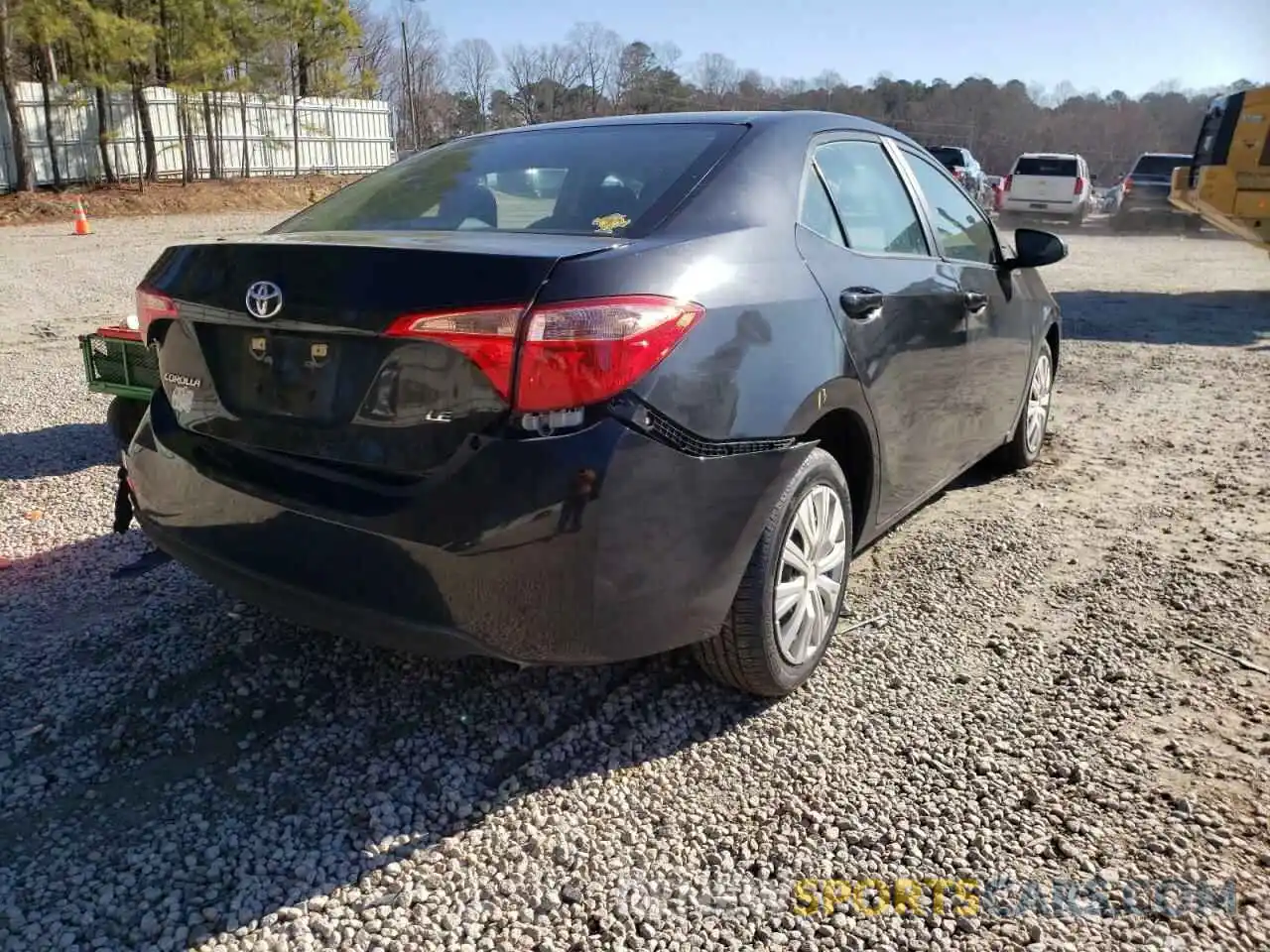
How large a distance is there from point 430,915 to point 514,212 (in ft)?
6.12

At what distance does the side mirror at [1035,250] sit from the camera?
4277mm

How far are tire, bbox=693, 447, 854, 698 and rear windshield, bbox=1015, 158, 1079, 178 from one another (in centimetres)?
2540

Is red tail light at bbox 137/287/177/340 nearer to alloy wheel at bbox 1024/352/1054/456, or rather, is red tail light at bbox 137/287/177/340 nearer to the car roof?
the car roof

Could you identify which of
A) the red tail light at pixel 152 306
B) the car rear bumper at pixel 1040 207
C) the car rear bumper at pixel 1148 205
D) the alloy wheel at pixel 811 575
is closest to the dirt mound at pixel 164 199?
the car rear bumper at pixel 1040 207

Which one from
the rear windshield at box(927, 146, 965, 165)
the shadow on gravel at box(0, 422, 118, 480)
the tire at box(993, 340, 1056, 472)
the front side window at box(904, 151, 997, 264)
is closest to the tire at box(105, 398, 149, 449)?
the shadow on gravel at box(0, 422, 118, 480)

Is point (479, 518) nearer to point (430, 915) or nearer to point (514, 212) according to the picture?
point (430, 915)

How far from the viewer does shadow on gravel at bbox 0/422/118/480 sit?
5.03 meters

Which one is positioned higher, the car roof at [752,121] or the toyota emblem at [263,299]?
the car roof at [752,121]

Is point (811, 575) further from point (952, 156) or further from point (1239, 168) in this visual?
point (952, 156)

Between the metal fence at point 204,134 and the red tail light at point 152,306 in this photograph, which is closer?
the red tail light at point 152,306

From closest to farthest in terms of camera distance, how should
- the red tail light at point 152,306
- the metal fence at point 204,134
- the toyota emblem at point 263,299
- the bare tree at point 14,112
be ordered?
the toyota emblem at point 263,299 → the red tail light at point 152,306 → the bare tree at point 14,112 → the metal fence at point 204,134

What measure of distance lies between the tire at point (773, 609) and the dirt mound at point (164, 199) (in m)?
22.9

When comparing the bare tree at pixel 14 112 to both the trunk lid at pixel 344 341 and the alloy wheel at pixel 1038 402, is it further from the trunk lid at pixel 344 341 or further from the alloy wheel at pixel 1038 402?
the trunk lid at pixel 344 341

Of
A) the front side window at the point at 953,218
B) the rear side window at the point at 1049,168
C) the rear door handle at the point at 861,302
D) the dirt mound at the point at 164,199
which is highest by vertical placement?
the front side window at the point at 953,218
